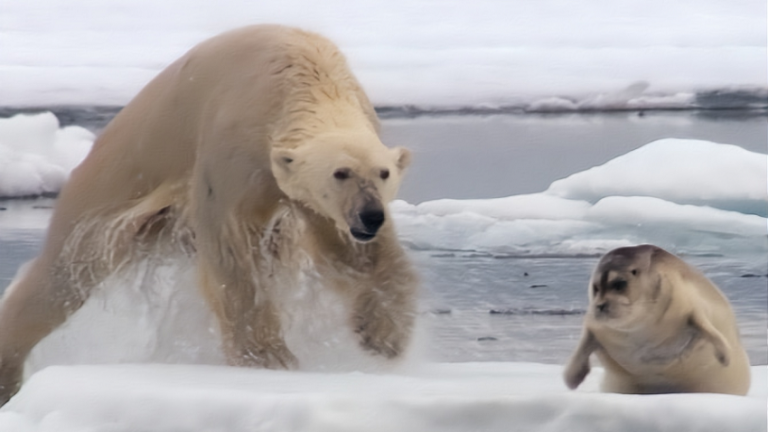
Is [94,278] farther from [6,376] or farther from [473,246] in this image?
[473,246]

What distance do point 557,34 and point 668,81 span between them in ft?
1.02

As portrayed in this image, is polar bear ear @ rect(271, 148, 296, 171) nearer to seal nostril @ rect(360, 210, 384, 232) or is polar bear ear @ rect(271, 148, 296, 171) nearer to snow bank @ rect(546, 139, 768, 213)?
seal nostril @ rect(360, 210, 384, 232)

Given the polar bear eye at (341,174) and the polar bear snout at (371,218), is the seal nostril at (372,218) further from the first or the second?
the polar bear eye at (341,174)

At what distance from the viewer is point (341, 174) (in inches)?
80.7

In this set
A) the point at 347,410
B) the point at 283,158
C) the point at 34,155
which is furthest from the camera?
the point at 34,155

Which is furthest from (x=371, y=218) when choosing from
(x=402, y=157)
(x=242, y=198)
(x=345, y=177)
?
(x=242, y=198)

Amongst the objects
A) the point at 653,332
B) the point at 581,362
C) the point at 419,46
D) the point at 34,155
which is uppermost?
the point at 419,46

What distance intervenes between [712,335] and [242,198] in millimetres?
1074

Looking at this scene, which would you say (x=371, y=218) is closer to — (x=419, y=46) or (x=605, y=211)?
(x=419, y=46)

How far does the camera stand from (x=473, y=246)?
2389 millimetres

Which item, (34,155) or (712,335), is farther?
(34,155)

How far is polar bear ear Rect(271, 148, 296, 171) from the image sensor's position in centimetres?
210

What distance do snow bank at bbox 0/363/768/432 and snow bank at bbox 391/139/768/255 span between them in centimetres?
52

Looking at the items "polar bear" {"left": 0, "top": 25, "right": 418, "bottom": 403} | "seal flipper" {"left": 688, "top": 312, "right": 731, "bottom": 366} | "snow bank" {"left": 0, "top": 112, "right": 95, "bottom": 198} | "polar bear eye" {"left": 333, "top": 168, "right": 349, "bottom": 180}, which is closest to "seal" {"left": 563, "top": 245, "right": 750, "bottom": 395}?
"seal flipper" {"left": 688, "top": 312, "right": 731, "bottom": 366}
